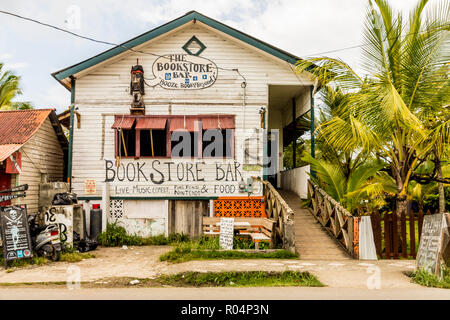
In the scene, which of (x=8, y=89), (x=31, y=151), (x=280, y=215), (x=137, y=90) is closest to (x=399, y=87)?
(x=280, y=215)

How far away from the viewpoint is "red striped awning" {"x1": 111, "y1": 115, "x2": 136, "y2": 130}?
39.4 feet

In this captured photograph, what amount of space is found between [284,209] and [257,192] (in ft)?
8.19

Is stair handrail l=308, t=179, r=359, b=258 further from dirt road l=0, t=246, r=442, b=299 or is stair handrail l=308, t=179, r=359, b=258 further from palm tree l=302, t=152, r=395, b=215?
dirt road l=0, t=246, r=442, b=299

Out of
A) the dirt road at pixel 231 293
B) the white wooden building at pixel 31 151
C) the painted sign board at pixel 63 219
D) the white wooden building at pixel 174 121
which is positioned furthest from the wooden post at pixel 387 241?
the white wooden building at pixel 31 151

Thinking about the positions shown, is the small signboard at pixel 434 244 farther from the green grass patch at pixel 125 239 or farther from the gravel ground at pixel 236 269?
the green grass patch at pixel 125 239

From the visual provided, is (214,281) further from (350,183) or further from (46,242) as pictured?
(350,183)

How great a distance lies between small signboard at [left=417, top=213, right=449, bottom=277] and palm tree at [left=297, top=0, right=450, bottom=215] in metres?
2.32

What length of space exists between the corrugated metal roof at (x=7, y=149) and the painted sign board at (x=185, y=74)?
4.53m

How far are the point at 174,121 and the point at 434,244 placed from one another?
825 cm

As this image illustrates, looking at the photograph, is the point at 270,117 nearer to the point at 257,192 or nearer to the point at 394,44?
the point at 257,192

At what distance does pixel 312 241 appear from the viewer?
10234 mm

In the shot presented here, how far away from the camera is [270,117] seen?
56.7ft

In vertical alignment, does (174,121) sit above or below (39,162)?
above
